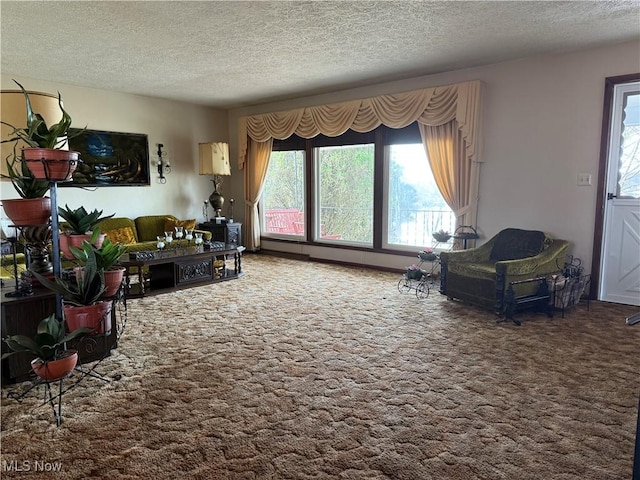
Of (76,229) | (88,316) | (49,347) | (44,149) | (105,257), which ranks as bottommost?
(49,347)

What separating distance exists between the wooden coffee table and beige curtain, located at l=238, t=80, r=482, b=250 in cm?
237

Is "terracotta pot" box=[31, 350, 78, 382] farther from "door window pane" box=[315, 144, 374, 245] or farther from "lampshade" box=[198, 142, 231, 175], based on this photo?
"lampshade" box=[198, 142, 231, 175]

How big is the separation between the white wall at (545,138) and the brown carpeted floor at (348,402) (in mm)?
1241

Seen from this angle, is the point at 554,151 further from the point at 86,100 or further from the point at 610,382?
the point at 86,100

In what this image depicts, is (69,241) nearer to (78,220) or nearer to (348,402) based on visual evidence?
(78,220)

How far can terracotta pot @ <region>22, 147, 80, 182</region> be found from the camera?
223 cm

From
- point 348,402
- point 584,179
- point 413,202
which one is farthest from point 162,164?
point 584,179

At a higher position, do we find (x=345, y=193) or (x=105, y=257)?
(x=345, y=193)

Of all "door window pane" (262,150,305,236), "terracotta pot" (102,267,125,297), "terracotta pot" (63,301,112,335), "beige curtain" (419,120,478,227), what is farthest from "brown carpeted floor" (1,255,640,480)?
"door window pane" (262,150,305,236)

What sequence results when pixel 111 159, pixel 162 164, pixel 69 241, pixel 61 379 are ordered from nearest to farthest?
pixel 61 379
pixel 69 241
pixel 111 159
pixel 162 164

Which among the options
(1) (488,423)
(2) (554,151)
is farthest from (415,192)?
(1) (488,423)

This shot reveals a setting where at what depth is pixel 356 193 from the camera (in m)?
6.52

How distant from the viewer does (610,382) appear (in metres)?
2.68

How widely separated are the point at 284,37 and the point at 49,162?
2.51m
